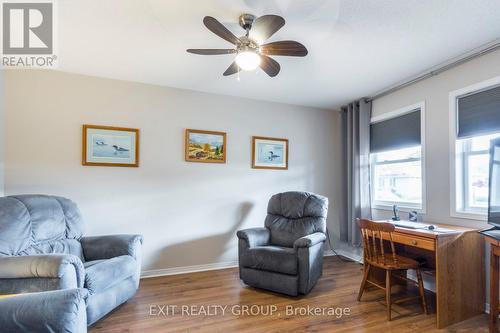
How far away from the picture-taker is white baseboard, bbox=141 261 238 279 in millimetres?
3348

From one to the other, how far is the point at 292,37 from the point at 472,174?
222 cm

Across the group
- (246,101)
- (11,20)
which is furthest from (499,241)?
(11,20)

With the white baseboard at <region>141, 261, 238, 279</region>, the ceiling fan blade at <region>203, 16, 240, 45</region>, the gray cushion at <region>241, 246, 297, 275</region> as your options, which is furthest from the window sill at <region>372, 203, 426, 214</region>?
the ceiling fan blade at <region>203, 16, 240, 45</region>

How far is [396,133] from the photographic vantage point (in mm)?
3492

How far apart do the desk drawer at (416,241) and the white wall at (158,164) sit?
180 cm

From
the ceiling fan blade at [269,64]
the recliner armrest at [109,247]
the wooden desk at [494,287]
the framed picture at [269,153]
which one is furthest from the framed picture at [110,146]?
the wooden desk at [494,287]

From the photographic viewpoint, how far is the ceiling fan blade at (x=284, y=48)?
2.02 meters

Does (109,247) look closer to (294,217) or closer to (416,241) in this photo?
(294,217)

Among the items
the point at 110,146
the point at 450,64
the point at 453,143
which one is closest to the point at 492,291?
the point at 453,143

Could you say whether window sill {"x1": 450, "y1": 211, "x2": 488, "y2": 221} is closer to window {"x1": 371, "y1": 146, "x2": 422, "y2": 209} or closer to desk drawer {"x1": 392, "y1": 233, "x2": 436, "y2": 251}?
window {"x1": 371, "y1": 146, "x2": 422, "y2": 209}

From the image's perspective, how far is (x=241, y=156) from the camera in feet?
12.7

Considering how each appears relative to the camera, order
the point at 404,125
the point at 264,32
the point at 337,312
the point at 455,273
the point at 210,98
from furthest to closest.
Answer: the point at 210,98 < the point at 404,125 < the point at 337,312 < the point at 455,273 < the point at 264,32

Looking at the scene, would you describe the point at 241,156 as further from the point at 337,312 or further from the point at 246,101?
the point at 337,312

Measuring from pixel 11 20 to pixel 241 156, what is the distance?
2.65 m
